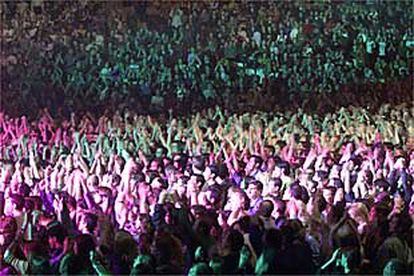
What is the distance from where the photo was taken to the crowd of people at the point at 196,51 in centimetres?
1758

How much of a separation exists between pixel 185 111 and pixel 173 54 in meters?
2.90

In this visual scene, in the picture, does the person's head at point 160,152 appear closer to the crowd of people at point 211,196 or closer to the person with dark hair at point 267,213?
the crowd of people at point 211,196

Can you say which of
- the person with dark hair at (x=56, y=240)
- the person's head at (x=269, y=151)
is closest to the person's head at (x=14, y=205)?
the person with dark hair at (x=56, y=240)

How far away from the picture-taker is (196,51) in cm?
1923

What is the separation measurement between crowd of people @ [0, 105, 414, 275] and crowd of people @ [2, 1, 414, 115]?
168 inches

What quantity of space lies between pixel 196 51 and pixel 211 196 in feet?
35.4

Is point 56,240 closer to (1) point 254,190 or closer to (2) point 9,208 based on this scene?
(2) point 9,208

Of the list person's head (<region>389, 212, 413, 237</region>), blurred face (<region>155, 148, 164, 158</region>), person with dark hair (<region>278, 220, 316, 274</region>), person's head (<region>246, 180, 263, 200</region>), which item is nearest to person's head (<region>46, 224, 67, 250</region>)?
person with dark hair (<region>278, 220, 316, 274</region>)

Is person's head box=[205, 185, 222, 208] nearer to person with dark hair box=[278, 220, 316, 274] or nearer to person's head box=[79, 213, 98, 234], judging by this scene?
person's head box=[79, 213, 98, 234]

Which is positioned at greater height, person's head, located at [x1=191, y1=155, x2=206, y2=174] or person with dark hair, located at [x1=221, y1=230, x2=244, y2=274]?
person's head, located at [x1=191, y1=155, x2=206, y2=174]

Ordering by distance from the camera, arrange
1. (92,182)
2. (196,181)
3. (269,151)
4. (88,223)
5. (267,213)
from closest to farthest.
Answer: (88,223)
(267,213)
(196,181)
(92,182)
(269,151)

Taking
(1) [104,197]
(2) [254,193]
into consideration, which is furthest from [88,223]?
(2) [254,193]

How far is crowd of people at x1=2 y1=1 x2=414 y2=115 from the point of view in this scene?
1758 cm

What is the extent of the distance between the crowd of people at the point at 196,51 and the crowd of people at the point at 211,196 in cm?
426
